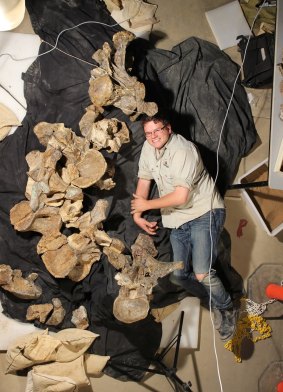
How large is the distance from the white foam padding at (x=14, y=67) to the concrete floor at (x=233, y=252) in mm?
1010

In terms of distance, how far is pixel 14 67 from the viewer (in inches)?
107

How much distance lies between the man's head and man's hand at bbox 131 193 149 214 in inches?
15.7

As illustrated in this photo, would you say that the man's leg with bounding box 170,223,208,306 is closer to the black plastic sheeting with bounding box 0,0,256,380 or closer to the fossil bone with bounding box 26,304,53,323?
the black plastic sheeting with bounding box 0,0,256,380

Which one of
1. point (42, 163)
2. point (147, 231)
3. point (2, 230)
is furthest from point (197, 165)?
point (2, 230)

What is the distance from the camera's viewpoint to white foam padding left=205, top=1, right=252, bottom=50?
10.6ft

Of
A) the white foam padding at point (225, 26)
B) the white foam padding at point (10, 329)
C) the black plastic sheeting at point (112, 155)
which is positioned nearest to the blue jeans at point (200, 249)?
the black plastic sheeting at point (112, 155)

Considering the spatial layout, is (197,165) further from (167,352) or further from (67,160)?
(167,352)

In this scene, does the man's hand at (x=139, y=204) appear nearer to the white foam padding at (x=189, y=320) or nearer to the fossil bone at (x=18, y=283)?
the fossil bone at (x=18, y=283)

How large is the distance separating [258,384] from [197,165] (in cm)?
204

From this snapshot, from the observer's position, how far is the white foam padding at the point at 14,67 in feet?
8.89

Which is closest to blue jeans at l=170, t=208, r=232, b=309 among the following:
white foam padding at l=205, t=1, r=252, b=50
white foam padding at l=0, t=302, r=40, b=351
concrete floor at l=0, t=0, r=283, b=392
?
concrete floor at l=0, t=0, r=283, b=392

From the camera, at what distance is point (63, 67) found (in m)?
2.67

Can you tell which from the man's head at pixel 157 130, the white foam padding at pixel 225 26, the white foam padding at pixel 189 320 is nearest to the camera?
the man's head at pixel 157 130

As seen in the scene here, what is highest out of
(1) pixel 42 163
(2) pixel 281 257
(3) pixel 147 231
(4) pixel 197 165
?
(1) pixel 42 163
